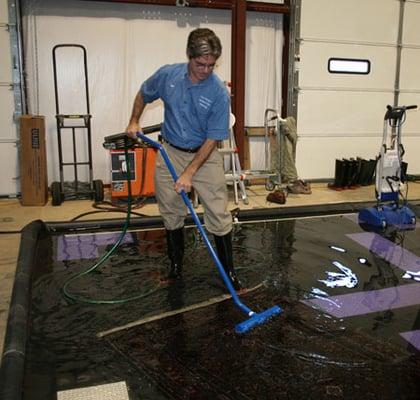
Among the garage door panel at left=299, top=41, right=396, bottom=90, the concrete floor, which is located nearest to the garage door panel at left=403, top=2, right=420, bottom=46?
the garage door panel at left=299, top=41, right=396, bottom=90

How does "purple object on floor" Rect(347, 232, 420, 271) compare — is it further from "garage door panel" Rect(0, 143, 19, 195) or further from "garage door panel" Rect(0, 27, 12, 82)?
"garage door panel" Rect(0, 27, 12, 82)

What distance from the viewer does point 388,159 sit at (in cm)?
417

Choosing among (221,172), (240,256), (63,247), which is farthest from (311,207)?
(63,247)

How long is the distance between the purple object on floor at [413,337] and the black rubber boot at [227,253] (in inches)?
37.3

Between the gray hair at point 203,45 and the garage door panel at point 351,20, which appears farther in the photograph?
the garage door panel at point 351,20

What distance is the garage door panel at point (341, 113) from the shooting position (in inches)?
259

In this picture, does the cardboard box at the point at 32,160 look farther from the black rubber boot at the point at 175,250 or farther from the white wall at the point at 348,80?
the white wall at the point at 348,80

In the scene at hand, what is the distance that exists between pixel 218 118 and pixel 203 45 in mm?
419

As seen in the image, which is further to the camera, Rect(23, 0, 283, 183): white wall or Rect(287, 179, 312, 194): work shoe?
Rect(287, 179, 312, 194): work shoe

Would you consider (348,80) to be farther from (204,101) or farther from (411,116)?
(204,101)

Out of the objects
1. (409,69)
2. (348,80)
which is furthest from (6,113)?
(409,69)

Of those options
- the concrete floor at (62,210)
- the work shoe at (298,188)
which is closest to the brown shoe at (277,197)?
the concrete floor at (62,210)

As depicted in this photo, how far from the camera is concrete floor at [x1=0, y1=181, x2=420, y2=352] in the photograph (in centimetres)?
325

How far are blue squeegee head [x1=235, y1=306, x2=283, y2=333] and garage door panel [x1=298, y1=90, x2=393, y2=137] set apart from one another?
443 centimetres
